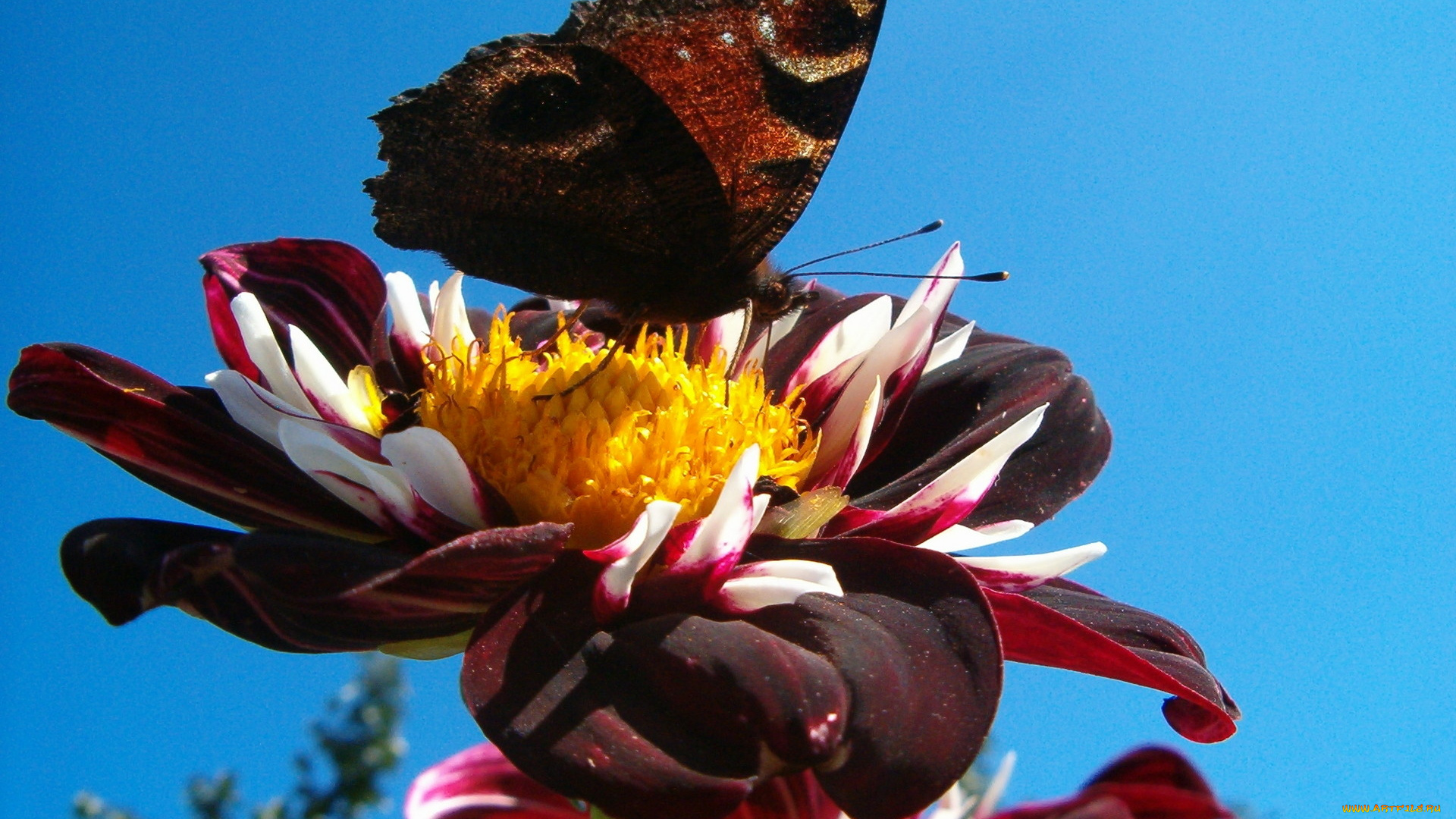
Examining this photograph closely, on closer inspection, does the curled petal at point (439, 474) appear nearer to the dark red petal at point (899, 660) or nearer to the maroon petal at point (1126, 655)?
the dark red petal at point (899, 660)

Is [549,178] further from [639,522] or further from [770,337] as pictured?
[639,522]

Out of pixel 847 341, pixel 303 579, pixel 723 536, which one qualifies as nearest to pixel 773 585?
pixel 723 536

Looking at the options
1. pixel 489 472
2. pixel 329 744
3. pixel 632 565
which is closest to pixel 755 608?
pixel 632 565

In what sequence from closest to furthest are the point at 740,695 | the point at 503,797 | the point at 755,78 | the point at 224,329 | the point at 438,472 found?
the point at 740,695 → the point at 438,472 → the point at 503,797 → the point at 755,78 → the point at 224,329

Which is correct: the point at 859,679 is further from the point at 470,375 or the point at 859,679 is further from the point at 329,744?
the point at 329,744

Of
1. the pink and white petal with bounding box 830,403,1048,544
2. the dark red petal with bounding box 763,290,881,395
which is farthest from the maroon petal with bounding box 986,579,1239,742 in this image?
the dark red petal with bounding box 763,290,881,395

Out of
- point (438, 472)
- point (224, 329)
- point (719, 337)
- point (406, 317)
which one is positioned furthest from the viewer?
point (719, 337)

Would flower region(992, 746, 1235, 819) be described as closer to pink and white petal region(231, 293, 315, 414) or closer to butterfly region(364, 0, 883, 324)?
butterfly region(364, 0, 883, 324)
